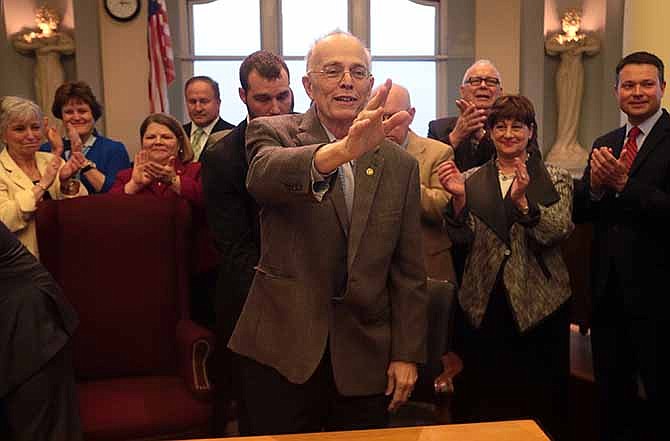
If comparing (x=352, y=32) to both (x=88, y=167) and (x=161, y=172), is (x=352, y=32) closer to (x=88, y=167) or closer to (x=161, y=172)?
(x=88, y=167)

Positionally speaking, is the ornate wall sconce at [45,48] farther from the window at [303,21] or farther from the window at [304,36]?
the window at [303,21]

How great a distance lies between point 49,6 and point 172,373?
5.31 metres

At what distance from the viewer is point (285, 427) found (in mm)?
1856

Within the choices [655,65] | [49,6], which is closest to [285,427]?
[655,65]

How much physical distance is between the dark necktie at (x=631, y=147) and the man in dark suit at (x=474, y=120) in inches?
20.4

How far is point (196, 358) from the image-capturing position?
8.40ft

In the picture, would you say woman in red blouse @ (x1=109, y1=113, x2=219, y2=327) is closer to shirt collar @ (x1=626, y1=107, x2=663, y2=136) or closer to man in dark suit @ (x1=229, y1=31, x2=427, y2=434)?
man in dark suit @ (x1=229, y1=31, x2=427, y2=434)

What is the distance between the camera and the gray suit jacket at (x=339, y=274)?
179cm

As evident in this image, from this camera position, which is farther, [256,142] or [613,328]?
[613,328]

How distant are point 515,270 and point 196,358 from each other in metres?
1.13

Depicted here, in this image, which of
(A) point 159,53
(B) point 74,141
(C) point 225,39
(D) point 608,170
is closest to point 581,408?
(D) point 608,170

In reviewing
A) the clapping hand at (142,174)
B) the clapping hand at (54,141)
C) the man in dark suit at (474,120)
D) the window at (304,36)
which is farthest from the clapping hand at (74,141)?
the window at (304,36)

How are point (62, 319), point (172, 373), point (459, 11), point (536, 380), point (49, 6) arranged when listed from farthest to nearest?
1. point (459, 11)
2. point (49, 6)
3. point (172, 373)
4. point (536, 380)
5. point (62, 319)

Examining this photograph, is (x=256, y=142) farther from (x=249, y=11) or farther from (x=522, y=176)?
(x=249, y=11)
